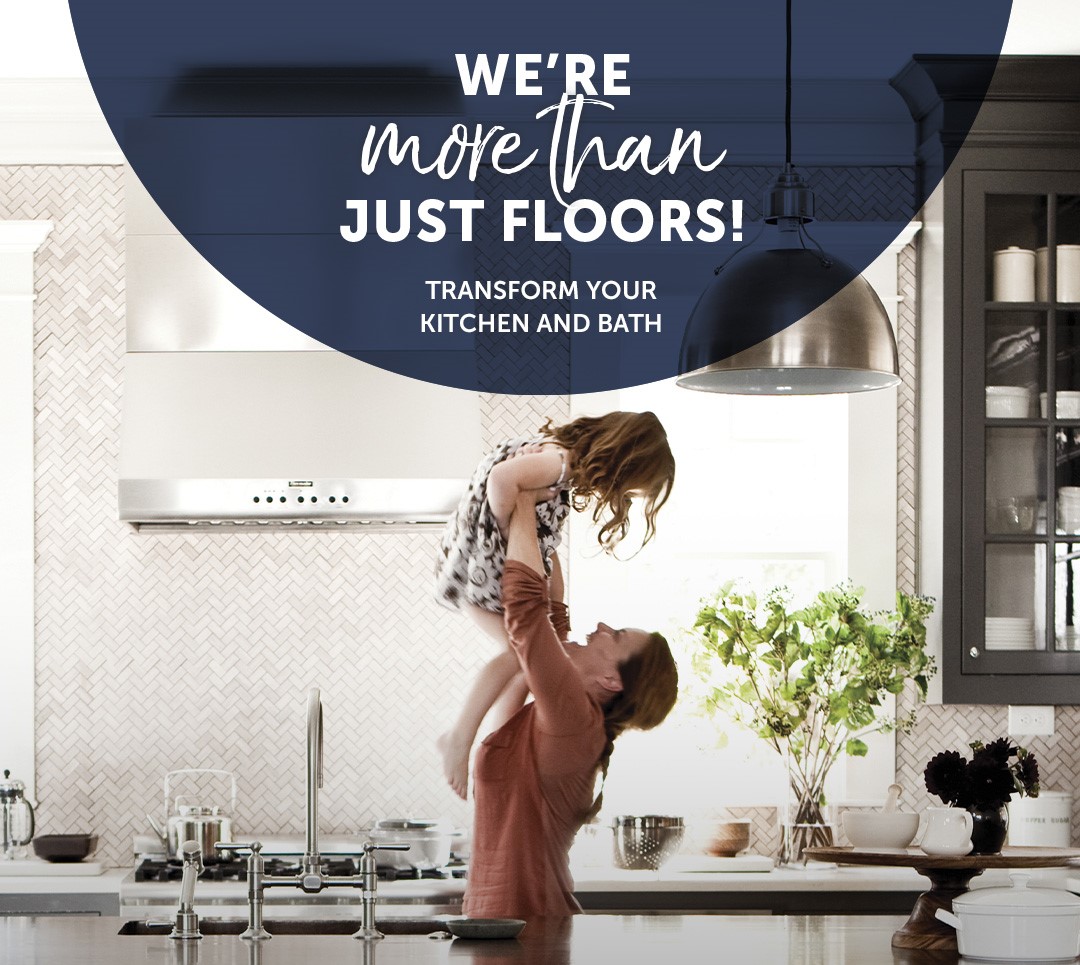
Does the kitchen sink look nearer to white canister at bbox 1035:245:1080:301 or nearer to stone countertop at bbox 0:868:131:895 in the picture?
stone countertop at bbox 0:868:131:895

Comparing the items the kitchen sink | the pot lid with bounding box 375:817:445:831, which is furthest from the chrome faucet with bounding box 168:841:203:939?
the pot lid with bounding box 375:817:445:831

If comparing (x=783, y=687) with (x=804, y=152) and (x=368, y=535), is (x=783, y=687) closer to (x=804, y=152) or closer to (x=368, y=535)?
(x=368, y=535)

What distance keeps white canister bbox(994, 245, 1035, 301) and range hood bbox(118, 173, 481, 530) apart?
4.87 ft

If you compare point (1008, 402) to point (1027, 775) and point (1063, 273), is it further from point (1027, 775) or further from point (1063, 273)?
point (1027, 775)

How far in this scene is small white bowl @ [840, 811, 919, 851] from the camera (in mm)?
3846

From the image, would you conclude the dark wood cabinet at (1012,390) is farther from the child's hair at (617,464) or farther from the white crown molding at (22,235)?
the white crown molding at (22,235)

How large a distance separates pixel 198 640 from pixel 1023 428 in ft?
7.79

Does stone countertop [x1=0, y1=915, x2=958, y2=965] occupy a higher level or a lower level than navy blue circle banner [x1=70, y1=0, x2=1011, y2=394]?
lower

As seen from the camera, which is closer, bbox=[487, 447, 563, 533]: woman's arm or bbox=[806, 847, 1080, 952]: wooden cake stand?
bbox=[806, 847, 1080, 952]: wooden cake stand

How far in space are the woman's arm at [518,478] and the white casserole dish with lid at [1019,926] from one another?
202 centimetres

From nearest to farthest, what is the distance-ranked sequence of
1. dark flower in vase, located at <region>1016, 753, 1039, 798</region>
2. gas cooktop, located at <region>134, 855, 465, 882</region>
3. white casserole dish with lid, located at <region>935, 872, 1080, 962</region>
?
white casserole dish with lid, located at <region>935, 872, 1080, 962</region>, dark flower in vase, located at <region>1016, 753, 1039, 798</region>, gas cooktop, located at <region>134, 855, 465, 882</region>

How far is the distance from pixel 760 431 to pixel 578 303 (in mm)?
659

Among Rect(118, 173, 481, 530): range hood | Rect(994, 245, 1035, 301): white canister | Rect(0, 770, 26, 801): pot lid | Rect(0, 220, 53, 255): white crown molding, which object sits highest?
Rect(0, 220, 53, 255): white crown molding

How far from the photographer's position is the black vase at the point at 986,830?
2541mm
